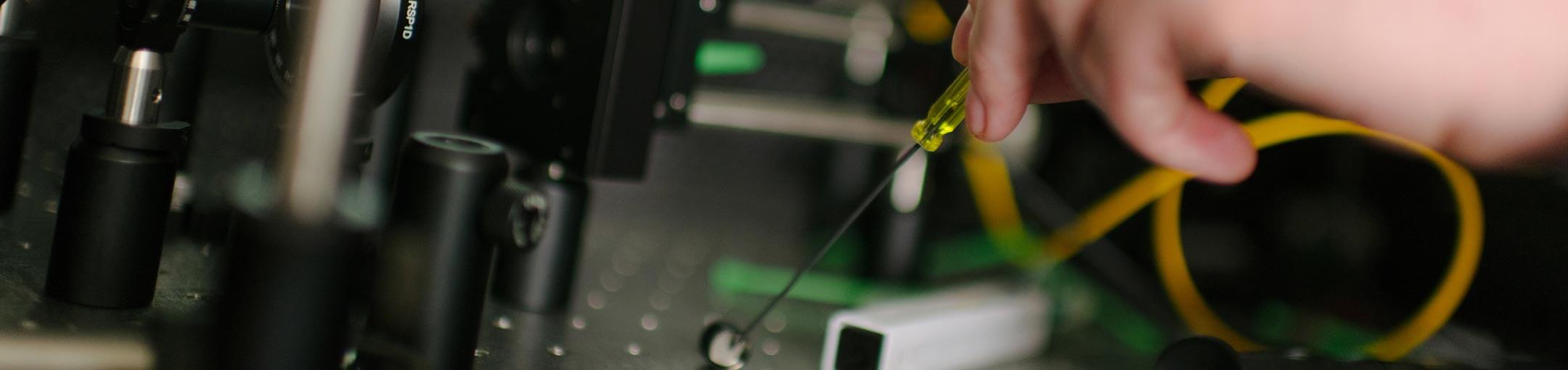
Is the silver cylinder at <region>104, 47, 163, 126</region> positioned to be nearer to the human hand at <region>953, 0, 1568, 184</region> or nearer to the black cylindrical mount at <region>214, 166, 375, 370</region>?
the black cylindrical mount at <region>214, 166, 375, 370</region>

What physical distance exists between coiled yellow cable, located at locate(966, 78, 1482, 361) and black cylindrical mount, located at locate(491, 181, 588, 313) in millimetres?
438

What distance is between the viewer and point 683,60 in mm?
892

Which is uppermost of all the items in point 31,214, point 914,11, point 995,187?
point 914,11

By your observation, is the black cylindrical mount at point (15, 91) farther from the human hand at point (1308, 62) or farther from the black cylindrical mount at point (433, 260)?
the human hand at point (1308, 62)

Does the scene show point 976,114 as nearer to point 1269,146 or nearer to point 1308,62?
point 1308,62

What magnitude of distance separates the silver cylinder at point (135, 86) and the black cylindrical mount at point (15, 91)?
10cm

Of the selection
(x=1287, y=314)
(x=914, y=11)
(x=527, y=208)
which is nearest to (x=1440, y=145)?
(x=527, y=208)

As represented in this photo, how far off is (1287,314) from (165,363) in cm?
91

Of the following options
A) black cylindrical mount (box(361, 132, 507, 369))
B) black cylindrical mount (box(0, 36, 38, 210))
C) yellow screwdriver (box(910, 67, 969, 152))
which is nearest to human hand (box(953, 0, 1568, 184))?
yellow screwdriver (box(910, 67, 969, 152))

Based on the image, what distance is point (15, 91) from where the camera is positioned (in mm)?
610

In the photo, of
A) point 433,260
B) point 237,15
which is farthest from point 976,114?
point 237,15

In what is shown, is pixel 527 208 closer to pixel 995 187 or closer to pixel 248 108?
pixel 248 108

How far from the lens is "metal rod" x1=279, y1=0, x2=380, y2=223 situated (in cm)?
28

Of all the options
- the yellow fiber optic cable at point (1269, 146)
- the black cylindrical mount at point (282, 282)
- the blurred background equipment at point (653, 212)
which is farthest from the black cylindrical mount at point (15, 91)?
the yellow fiber optic cable at point (1269, 146)
